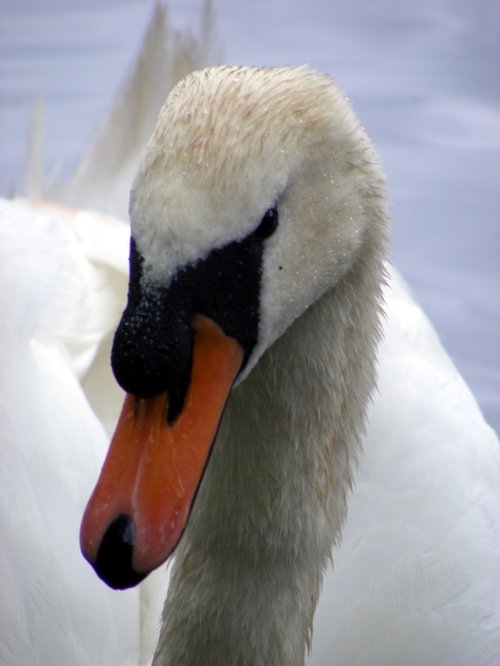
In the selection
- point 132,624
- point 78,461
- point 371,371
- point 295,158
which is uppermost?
point 295,158

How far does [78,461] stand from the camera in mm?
2256

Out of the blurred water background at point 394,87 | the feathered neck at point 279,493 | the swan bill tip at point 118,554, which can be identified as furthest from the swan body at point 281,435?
the blurred water background at point 394,87

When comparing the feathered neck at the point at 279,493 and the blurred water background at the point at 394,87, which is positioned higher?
the feathered neck at the point at 279,493

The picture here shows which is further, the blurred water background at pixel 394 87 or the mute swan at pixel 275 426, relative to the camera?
the blurred water background at pixel 394 87

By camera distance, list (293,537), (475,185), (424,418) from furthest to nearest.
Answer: (475,185) < (424,418) < (293,537)

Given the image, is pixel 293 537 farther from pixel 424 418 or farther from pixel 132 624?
pixel 424 418

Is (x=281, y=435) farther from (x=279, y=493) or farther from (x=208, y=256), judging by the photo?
(x=208, y=256)

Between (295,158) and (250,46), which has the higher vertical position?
(295,158)

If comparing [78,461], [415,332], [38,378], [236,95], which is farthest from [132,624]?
[236,95]

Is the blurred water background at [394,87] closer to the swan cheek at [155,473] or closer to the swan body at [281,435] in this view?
the swan body at [281,435]

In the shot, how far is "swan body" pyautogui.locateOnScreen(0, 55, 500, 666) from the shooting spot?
1510mm

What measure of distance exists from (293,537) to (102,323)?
83 centimetres

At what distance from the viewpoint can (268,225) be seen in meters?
1.50

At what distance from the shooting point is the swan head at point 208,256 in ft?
4.68
